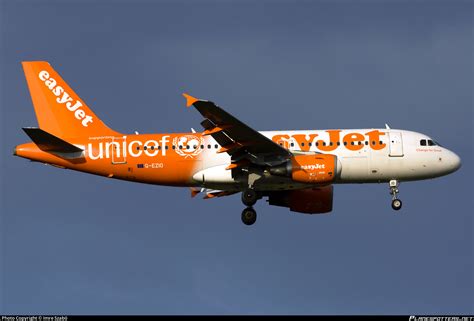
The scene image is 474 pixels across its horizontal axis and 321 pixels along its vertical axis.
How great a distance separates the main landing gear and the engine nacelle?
9.18 ft

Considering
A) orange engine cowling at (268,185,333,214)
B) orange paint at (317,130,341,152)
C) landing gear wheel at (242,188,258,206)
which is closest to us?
orange paint at (317,130,341,152)

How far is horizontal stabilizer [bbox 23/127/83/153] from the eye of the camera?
2160 inches

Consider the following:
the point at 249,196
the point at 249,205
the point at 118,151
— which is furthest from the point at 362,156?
the point at 118,151

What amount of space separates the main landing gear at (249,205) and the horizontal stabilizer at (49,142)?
31.4 ft

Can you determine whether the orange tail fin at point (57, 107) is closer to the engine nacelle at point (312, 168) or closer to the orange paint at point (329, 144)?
the engine nacelle at point (312, 168)

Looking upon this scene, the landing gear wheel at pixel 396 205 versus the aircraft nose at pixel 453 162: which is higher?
the aircraft nose at pixel 453 162

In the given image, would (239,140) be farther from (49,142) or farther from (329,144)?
(49,142)

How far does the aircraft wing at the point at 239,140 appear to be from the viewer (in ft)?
169

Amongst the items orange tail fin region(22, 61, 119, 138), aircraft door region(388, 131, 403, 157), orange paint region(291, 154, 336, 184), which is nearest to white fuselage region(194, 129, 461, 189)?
aircraft door region(388, 131, 403, 157)

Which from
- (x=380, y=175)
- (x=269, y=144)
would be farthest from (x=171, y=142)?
(x=380, y=175)

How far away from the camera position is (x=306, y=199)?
195ft

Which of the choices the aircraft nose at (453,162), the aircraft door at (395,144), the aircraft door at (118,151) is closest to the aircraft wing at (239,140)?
the aircraft door at (118,151)

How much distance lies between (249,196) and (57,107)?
1255 cm

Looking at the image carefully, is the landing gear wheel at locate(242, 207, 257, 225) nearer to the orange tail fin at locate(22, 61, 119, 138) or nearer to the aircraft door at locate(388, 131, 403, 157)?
the aircraft door at locate(388, 131, 403, 157)
